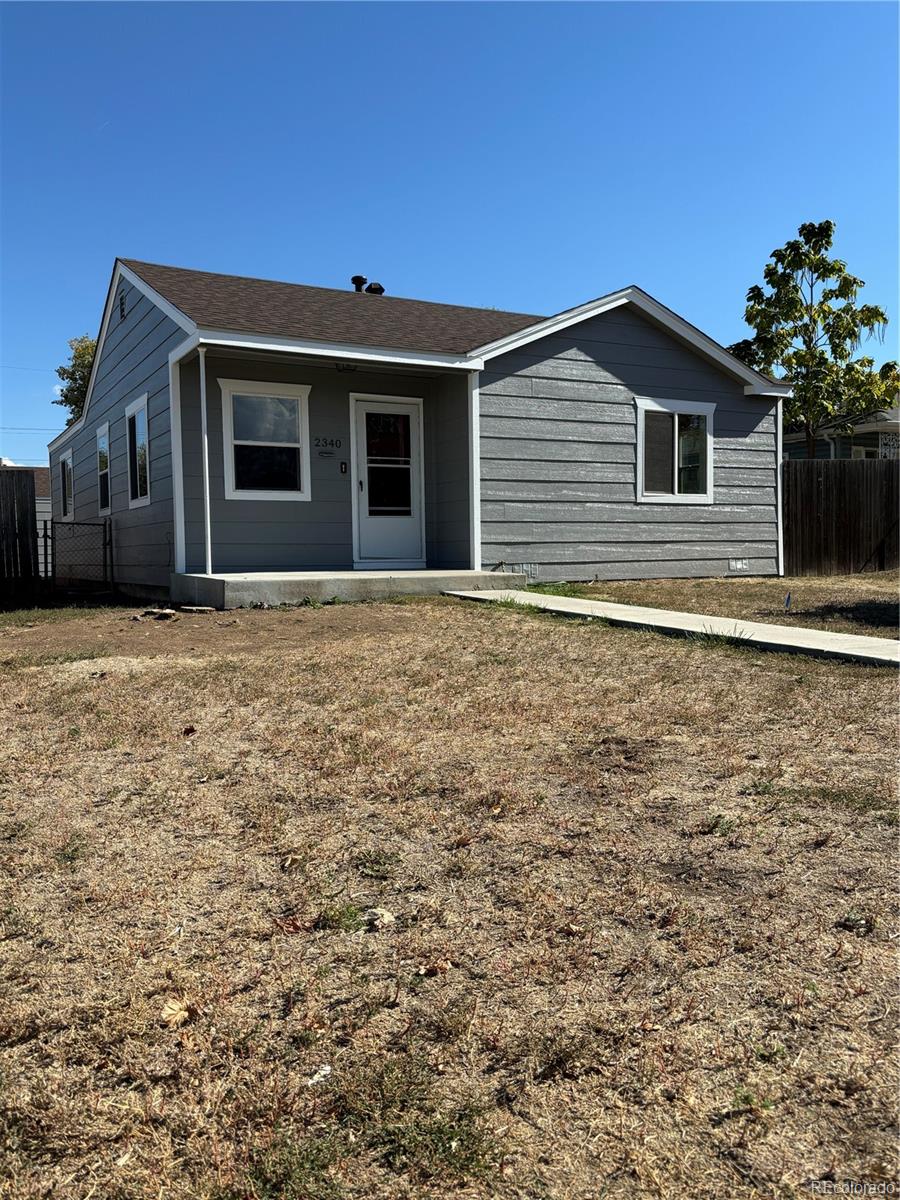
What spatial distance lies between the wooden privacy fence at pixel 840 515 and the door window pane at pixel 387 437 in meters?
6.68

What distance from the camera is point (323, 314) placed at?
12.3m

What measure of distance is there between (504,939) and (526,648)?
442 cm

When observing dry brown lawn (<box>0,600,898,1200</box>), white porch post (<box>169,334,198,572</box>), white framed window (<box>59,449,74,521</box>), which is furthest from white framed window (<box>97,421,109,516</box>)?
dry brown lawn (<box>0,600,898,1200</box>)

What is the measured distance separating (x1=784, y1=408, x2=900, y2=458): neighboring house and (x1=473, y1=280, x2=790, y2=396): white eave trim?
654 inches

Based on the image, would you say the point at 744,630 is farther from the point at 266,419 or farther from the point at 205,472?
the point at 266,419

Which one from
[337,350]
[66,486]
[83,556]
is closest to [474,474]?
[337,350]

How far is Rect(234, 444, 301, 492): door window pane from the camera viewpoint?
11.3 meters

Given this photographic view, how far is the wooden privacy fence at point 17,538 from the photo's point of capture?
1382cm

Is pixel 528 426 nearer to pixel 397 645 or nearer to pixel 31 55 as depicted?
pixel 397 645

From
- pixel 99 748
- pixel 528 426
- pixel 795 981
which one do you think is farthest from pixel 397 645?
pixel 528 426

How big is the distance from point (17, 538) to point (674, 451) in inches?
415

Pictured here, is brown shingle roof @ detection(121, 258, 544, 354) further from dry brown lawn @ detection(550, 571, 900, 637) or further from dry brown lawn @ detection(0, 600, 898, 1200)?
dry brown lawn @ detection(0, 600, 898, 1200)

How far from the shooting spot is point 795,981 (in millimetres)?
2125

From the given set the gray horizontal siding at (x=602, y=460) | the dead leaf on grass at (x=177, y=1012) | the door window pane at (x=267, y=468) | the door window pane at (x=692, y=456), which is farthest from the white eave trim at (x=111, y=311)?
the dead leaf on grass at (x=177, y=1012)
